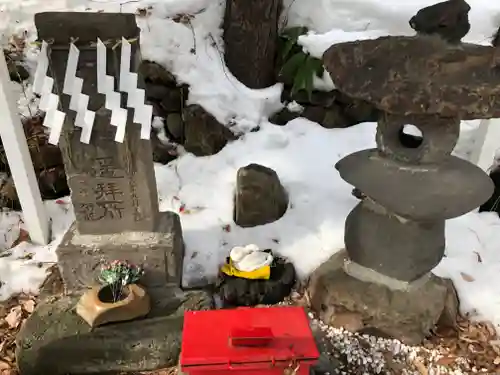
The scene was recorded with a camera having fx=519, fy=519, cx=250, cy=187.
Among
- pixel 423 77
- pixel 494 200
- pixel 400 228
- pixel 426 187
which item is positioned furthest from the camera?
pixel 494 200

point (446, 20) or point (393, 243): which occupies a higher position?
point (446, 20)

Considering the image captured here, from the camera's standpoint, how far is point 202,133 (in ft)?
14.2

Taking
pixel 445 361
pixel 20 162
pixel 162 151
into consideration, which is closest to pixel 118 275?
pixel 20 162

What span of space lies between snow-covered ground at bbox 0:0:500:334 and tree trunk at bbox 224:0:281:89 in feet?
0.35

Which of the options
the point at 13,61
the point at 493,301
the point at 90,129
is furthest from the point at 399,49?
the point at 13,61

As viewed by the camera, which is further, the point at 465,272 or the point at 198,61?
the point at 198,61

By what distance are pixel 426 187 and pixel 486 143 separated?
160 centimetres

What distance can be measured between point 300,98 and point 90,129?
2.28m

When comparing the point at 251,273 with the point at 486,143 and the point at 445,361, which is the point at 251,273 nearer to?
the point at 445,361

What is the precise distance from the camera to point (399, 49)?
234 centimetres

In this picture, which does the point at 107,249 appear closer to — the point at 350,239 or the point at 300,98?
the point at 350,239

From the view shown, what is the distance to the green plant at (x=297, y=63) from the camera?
4.30 m

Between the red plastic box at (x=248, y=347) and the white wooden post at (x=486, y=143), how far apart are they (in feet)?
7.24

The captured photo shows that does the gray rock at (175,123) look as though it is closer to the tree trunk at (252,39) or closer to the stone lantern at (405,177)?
the tree trunk at (252,39)
